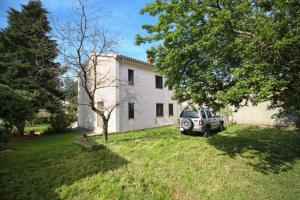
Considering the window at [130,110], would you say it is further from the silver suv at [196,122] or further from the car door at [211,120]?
the car door at [211,120]

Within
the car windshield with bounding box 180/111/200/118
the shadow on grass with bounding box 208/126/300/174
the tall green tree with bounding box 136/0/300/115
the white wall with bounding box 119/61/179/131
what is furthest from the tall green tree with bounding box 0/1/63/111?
the shadow on grass with bounding box 208/126/300/174

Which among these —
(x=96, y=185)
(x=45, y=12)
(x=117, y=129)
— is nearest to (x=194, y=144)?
(x=96, y=185)

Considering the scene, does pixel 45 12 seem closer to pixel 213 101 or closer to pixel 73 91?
pixel 73 91

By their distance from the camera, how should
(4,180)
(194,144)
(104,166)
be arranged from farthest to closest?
(194,144)
(104,166)
(4,180)

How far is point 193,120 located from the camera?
43.8 ft

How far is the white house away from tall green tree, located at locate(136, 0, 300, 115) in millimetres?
7534

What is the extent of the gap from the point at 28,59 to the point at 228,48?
15.7 meters

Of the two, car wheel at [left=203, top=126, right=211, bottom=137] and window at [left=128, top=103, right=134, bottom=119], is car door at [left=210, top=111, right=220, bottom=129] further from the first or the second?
window at [left=128, top=103, right=134, bottom=119]

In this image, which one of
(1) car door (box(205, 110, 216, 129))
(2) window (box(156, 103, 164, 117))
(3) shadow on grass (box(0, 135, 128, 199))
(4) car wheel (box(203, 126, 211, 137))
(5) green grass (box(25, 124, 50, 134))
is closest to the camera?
(3) shadow on grass (box(0, 135, 128, 199))

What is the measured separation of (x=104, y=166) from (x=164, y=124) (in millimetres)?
13613

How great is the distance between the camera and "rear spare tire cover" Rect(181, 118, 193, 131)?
13.3m

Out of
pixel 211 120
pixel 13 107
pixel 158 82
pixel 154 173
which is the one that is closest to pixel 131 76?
pixel 158 82

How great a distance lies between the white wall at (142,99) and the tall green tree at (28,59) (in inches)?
208

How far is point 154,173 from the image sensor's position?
7340mm
